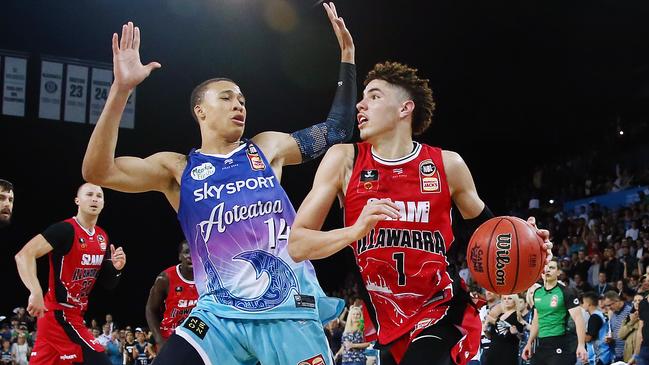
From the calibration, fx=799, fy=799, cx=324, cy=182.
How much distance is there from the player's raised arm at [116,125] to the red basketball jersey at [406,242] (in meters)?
1.12

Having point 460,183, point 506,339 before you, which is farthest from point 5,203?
point 506,339

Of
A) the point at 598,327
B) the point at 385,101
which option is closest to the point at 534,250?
the point at 385,101

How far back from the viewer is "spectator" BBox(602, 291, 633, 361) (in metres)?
10.9

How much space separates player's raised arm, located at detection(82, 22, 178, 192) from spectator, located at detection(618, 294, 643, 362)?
8.25 metres

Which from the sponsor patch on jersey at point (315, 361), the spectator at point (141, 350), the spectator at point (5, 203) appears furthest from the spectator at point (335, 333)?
the sponsor patch on jersey at point (315, 361)

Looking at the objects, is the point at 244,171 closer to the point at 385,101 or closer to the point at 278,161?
the point at 278,161

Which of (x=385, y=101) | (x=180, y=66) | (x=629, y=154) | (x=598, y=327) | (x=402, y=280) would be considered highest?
(x=180, y=66)

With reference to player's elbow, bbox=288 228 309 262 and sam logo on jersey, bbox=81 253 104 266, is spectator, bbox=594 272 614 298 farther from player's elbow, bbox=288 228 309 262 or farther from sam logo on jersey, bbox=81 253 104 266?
player's elbow, bbox=288 228 309 262

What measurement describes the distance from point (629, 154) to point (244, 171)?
17.2m

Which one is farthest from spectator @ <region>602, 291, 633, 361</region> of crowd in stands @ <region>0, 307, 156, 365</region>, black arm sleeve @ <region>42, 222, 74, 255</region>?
crowd in stands @ <region>0, 307, 156, 365</region>

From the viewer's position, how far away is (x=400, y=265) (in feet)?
12.7

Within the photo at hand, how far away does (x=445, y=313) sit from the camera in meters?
3.90

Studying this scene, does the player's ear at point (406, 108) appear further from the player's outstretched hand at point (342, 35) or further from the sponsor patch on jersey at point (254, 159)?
the sponsor patch on jersey at point (254, 159)

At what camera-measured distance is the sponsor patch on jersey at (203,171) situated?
412 cm
